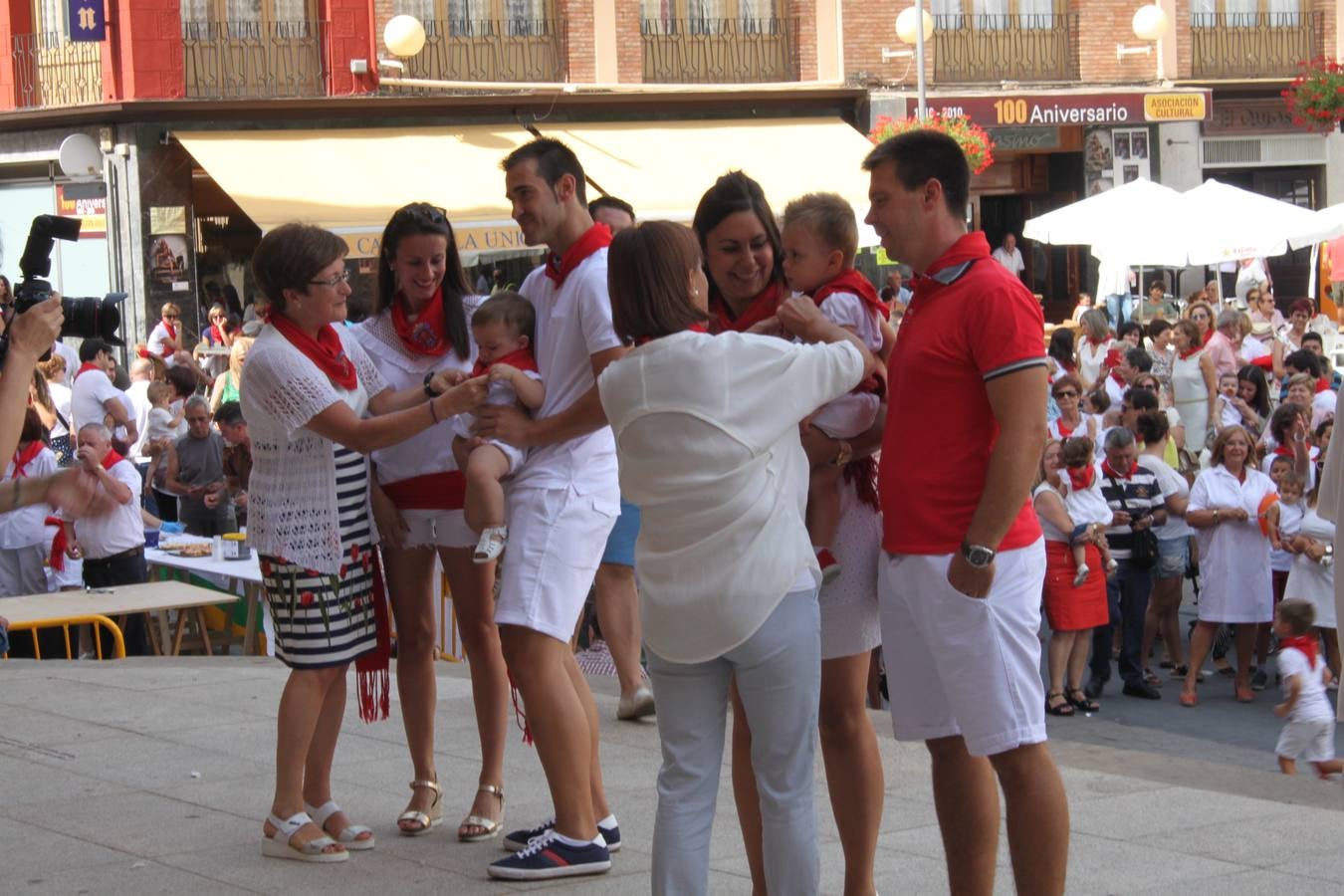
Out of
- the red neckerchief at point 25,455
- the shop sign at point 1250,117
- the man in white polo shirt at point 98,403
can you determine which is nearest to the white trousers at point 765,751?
the red neckerchief at point 25,455

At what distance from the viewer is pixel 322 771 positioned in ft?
17.6

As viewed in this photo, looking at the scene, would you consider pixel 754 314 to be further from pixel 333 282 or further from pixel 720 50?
pixel 720 50

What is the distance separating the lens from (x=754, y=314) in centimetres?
450

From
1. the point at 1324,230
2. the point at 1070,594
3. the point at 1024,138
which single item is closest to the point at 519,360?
the point at 1070,594

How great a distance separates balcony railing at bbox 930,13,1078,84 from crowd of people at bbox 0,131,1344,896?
22.5m

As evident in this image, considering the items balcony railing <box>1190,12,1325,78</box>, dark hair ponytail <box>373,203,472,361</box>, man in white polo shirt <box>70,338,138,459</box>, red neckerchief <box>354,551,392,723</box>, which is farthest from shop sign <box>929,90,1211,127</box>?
red neckerchief <box>354,551,392,723</box>

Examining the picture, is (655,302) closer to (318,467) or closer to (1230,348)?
(318,467)

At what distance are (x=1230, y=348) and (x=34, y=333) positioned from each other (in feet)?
43.7

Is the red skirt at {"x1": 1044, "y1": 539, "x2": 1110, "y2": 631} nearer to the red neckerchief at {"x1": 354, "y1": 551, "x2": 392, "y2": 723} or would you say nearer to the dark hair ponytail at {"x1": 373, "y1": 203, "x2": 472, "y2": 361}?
the red neckerchief at {"x1": 354, "y1": 551, "x2": 392, "y2": 723}

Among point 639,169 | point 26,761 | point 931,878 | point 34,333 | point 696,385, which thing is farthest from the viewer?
point 639,169

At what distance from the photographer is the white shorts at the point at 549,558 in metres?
4.86

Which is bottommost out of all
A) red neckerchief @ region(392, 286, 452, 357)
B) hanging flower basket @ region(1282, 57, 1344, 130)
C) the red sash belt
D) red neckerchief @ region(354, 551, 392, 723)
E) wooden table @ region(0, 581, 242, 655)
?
wooden table @ region(0, 581, 242, 655)

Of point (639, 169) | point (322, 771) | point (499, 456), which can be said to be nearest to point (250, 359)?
point (499, 456)

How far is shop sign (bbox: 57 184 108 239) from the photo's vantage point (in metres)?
23.8
